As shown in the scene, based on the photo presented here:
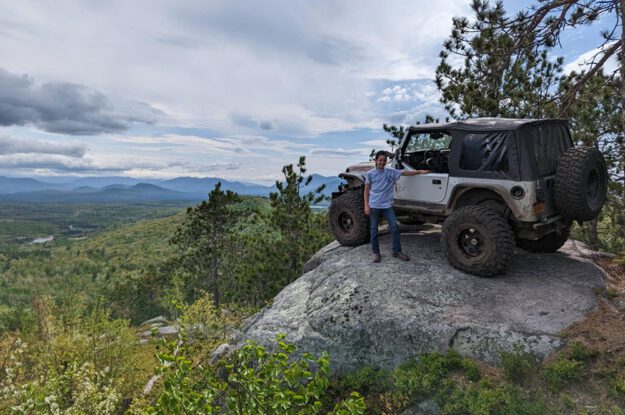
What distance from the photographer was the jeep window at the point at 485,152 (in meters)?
7.22

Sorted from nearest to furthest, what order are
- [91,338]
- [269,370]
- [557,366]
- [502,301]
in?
[269,370]
[557,366]
[502,301]
[91,338]

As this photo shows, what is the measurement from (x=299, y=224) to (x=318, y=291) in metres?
14.9

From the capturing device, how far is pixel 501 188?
712 cm

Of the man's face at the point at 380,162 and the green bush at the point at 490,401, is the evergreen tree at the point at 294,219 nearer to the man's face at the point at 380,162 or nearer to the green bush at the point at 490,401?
the man's face at the point at 380,162

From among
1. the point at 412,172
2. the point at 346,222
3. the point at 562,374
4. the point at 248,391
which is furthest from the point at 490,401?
the point at 346,222

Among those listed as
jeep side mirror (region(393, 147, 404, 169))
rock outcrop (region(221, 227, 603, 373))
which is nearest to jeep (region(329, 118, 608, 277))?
jeep side mirror (region(393, 147, 404, 169))

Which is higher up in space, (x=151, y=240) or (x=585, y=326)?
(x=585, y=326)

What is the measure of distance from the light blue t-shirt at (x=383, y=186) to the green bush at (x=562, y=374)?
13.6 ft

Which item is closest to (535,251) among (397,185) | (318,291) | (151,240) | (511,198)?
(511,198)

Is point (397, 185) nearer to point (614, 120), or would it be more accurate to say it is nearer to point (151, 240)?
point (614, 120)

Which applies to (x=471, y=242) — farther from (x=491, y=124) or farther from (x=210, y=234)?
(x=210, y=234)

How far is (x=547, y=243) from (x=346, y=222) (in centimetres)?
486

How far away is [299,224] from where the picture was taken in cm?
2316

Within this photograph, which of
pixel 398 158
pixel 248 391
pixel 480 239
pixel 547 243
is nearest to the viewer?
pixel 248 391
